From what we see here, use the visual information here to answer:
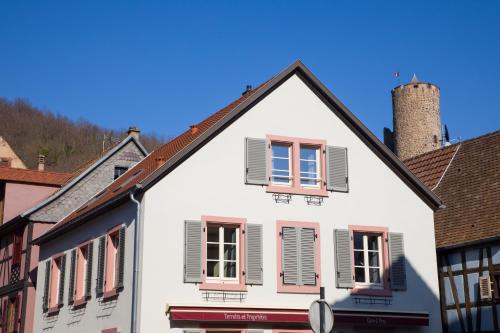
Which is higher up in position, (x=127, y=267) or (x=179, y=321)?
(x=127, y=267)

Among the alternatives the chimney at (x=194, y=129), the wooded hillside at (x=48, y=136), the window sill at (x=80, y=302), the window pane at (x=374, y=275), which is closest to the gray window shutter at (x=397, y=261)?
the window pane at (x=374, y=275)

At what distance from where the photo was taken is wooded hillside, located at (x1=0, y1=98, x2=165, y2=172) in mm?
87438

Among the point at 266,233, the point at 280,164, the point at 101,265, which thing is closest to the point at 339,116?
the point at 280,164

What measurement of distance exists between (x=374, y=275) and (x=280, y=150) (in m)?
4.22

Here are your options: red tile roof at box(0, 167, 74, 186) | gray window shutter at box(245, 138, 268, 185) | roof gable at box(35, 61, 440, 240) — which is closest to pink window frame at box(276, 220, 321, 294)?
gray window shutter at box(245, 138, 268, 185)

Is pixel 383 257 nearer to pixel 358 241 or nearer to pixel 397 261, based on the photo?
pixel 397 261

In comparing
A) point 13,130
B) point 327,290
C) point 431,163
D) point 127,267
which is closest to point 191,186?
point 127,267

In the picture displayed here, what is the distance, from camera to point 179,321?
20.6 m

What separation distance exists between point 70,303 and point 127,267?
14.6 ft

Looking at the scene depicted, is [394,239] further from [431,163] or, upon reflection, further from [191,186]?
[431,163]

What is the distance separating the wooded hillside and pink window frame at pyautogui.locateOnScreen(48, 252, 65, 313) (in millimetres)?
56076

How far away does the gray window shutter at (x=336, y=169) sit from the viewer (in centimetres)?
2356

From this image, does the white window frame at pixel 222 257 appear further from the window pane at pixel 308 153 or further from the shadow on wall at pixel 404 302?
the window pane at pixel 308 153

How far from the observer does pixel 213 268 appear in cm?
2170
